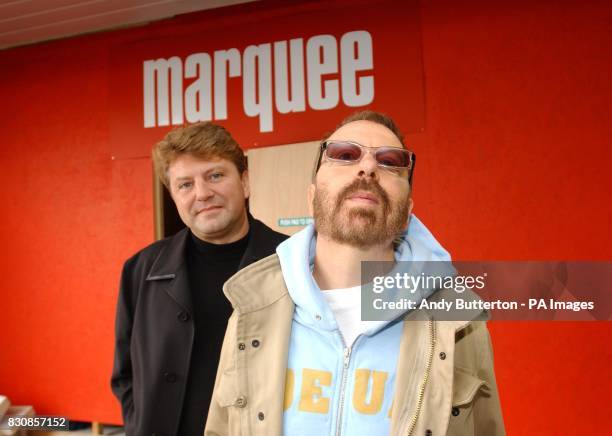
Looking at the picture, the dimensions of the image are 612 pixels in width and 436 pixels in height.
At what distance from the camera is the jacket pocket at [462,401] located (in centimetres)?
104

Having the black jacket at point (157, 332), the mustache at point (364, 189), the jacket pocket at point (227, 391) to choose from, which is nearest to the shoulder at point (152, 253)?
the black jacket at point (157, 332)

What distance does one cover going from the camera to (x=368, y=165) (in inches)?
46.8

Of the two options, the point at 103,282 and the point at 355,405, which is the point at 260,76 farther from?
the point at 355,405

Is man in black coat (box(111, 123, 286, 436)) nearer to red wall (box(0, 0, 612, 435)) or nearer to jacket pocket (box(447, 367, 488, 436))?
jacket pocket (box(447, 367, 488, 436))

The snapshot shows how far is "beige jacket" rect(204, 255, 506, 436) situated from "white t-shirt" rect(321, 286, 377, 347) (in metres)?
0.10

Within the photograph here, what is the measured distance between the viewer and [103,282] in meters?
3.95

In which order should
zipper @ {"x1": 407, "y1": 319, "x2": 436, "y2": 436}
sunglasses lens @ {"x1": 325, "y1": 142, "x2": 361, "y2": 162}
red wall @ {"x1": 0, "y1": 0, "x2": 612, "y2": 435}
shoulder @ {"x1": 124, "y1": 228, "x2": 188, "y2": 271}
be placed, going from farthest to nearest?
red wall @ {"x1": 0, "y1": 0, "x2": 612, "y2": 435}
shoulder @ {"x1": 124, "y1": 228, "x2": 188, "y2": 271}
sunglasses lens @ {"x1": 325, "y1": 142, "x2": 361, "y2": 162}
zipper @ {"x1": 407, "y1": 319, "x2": 436, "y2": 436}

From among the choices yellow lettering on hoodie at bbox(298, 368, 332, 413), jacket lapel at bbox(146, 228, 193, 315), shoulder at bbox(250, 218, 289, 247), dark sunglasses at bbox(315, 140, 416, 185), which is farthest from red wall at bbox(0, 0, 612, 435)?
yellow lettering on hoodie at bbox(298, 368, 332, 413)

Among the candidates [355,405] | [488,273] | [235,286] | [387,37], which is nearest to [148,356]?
[235,286]

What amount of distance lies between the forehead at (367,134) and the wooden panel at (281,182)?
6.78 feet

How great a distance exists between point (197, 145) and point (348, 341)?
2.61 feet

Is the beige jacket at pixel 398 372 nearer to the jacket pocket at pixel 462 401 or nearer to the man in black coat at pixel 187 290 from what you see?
the jacket pocket at pixel 462 401

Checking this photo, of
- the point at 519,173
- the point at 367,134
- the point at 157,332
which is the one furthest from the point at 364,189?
the point at 519,173

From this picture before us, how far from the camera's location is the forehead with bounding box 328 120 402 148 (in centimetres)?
125
